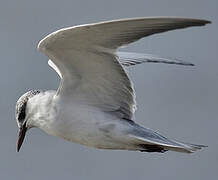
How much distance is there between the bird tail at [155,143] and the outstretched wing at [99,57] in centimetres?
24

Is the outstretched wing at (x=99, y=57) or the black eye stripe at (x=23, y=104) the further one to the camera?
the black eye stripe at (x=23, y=104)

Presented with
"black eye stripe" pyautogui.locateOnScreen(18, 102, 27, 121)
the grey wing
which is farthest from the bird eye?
→ the grey wing

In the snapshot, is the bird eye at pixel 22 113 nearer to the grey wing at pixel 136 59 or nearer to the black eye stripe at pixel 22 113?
the black eye stripe at pixel 22 113

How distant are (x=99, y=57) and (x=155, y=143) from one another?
703 millimetres

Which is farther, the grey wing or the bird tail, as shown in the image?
the grey wing

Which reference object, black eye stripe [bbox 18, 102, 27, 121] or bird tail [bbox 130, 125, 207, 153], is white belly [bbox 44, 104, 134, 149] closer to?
bird tail [bbox 130, 125, 207, 153]

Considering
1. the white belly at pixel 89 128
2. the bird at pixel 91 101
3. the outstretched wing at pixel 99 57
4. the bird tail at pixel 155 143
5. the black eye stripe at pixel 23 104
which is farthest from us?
the black eye stripe at pixel 23 104

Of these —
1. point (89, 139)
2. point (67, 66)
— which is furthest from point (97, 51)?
point (89, 139)

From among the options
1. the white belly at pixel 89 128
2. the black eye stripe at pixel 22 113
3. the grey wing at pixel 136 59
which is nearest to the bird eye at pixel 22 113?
the black eye stripe at pixel 22 113

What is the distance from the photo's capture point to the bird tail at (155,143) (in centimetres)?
605

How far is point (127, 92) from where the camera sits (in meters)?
6.30

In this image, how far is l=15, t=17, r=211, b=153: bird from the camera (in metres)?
5.86

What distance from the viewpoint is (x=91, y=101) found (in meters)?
6.33

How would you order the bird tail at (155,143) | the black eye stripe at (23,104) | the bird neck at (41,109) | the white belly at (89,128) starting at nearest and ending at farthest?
the bird tail at (155,143)
the white belly at (89,128)
the bird neck at (41,109)
the black eye stripe at (23,104)
